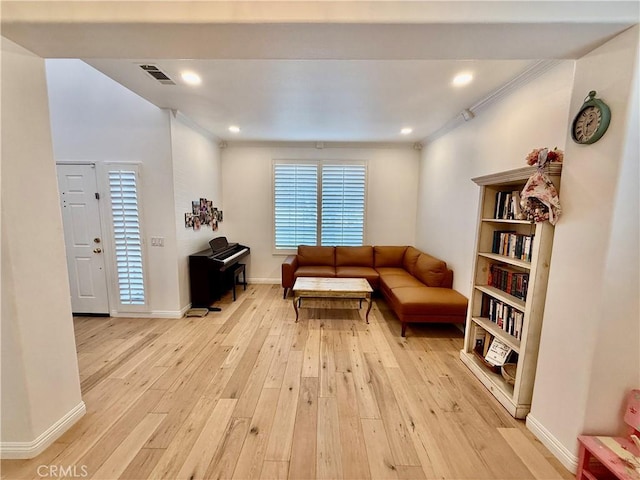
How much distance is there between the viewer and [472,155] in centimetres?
305

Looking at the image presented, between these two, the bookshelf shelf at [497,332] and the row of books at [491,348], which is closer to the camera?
the bookshelf shelf at [497,332]

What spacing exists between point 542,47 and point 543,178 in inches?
29.3

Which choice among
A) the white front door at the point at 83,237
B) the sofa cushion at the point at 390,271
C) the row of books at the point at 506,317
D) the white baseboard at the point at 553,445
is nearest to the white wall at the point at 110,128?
the white front door at the point at 83,237

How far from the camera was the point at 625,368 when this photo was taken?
4.55 feet

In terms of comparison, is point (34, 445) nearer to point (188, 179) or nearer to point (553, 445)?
point (188, 179)

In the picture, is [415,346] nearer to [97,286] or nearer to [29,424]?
[29,424]

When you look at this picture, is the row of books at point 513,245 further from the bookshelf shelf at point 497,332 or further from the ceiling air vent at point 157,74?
the ceiling air vent at point 157,74

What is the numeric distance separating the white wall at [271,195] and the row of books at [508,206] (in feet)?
8.94

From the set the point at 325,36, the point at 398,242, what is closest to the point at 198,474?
the point at 325,36

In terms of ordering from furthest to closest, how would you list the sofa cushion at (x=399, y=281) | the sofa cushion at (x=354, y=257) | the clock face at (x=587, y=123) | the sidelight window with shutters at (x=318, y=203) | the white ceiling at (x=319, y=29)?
1. the sidelight window with shutters at (x=318, y=203)
2. the sofa cushion at (x=354, y=257)
3. the sofa cushion at (x=399, y=281)
4. the clock face at (x=587, y=123)
5. the white ceiling at (x=319, y=29)

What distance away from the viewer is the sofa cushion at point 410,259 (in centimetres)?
423

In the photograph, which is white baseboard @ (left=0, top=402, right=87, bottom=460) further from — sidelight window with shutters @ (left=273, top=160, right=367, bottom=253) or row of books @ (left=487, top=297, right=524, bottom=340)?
sidelight window with shutters @ (left=273, top=160, right=367, bottom=253)

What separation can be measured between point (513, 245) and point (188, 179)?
399 centimetres

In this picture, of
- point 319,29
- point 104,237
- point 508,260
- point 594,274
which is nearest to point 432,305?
point 508,260
